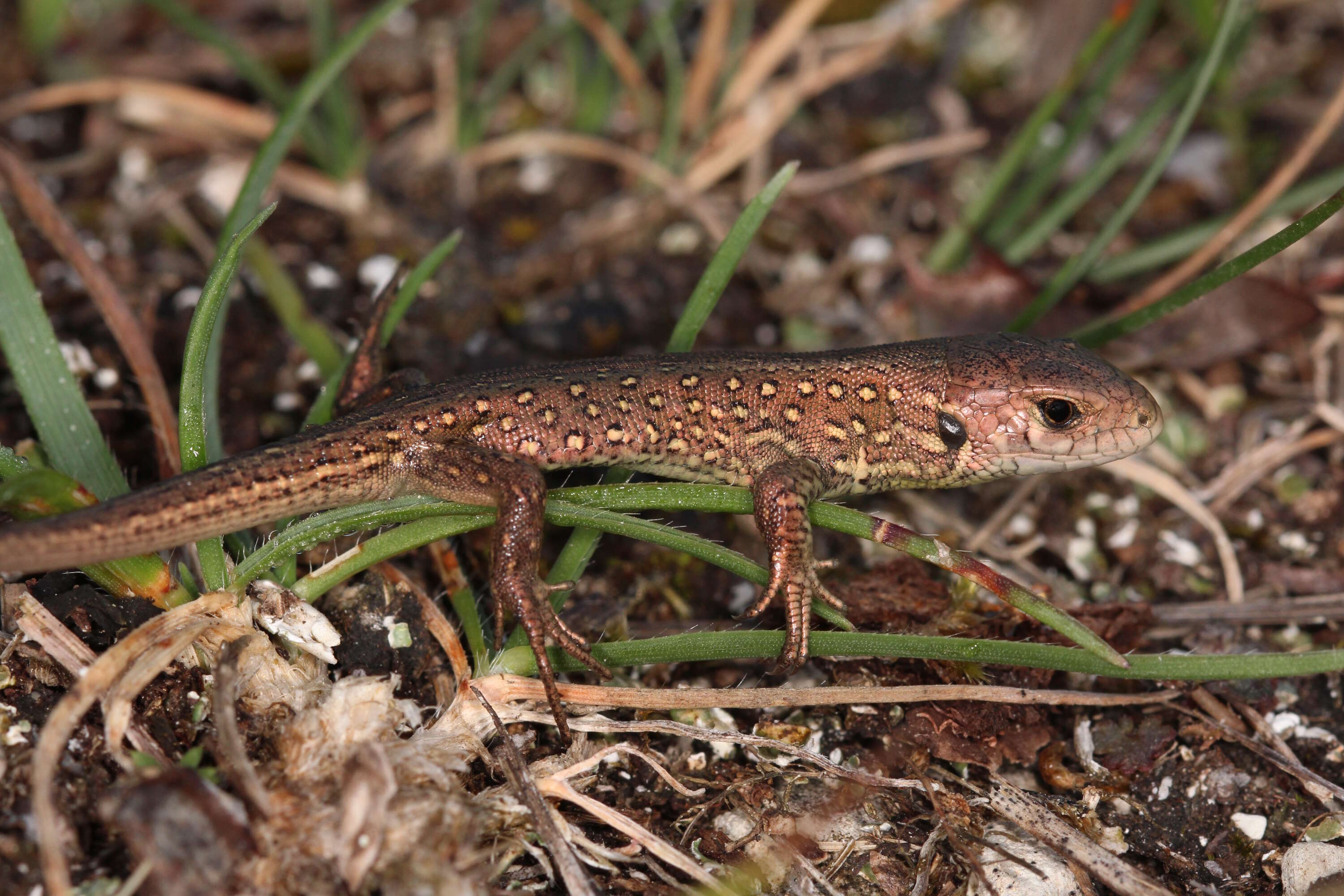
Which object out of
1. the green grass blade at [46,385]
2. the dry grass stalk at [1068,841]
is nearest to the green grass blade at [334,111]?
the green grass blade at [46,385]

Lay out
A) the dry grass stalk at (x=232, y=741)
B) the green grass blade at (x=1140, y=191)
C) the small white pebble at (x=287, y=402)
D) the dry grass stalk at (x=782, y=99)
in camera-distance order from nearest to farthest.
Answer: the dry grass stalk at (x=232, y=741) → the green grass blade at (x=1140, y=191) → the small white pebble at (x=287, y=402) → the dry grass stalk at (x=782, y=99)

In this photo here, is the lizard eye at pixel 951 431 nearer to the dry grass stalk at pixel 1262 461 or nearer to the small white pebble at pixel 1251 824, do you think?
the dry grass stalk at pixel 1262 461

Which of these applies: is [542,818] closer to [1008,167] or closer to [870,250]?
[870,250]

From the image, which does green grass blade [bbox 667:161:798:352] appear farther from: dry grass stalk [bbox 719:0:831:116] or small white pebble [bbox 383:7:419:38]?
small white pebble [bbox 383:7:419:38]

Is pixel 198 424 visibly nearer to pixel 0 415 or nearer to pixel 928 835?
pixel 0 415

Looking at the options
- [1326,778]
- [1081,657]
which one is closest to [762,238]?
[1081,657]

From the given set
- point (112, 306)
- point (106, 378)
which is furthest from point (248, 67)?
point (106, 378)
